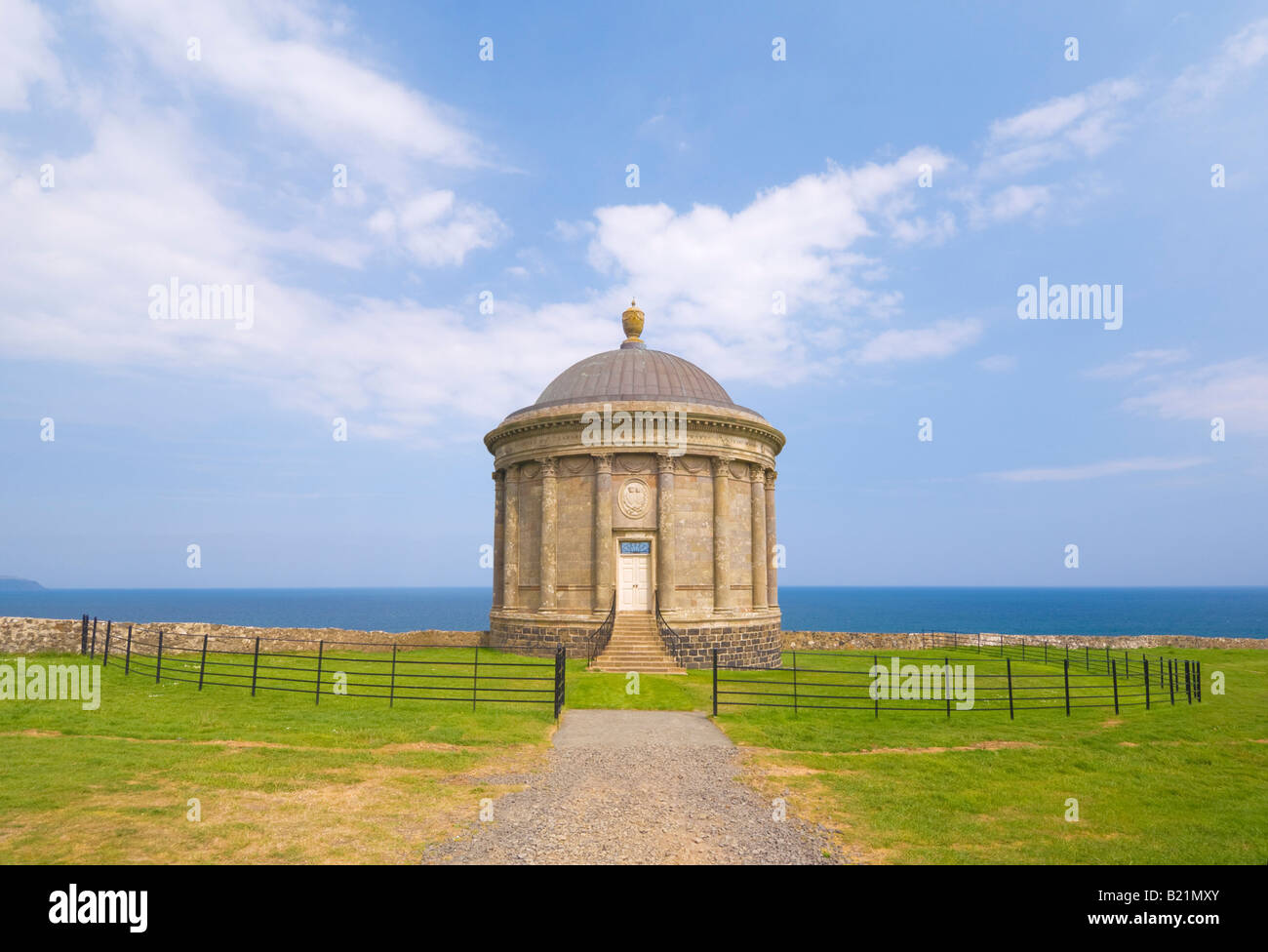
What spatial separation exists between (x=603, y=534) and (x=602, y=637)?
11.9ft

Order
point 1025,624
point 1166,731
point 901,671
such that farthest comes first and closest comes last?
point 1025,624, point 901,671, point 1166,731

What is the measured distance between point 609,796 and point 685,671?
14220mm

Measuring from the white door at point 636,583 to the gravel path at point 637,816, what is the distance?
12884mm

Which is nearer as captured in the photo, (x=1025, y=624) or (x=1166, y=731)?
(x=1166, y=731)

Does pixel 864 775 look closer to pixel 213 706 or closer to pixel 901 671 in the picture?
pixel 213 706

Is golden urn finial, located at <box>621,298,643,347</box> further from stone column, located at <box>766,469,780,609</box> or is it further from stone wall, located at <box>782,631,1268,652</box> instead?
stone wall, located at <box>782,631,1268,652</box>

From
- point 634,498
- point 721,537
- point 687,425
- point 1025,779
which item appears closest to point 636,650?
point 721,537

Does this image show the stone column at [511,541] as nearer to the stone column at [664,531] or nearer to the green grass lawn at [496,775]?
the stone column at [664,531]

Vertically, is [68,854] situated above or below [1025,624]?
above

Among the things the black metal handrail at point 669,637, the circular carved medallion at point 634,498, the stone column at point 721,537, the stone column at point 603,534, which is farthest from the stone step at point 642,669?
the circular carved medallion at point 634,498

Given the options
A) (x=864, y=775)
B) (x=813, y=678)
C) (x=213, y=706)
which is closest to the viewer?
(x=864, y=775)

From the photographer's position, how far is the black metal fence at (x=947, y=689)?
16.6m
